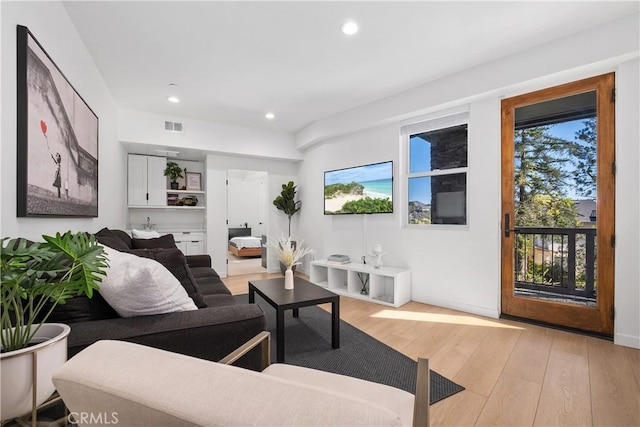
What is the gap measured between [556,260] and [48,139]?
4.25 meters

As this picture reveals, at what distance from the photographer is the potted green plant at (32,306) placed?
34.2 inches

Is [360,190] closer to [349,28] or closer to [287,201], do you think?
[287,201]

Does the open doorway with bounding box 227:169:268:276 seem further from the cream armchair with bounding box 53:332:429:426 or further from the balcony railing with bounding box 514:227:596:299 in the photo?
the cream armchair with bounding box 53:332:429:426

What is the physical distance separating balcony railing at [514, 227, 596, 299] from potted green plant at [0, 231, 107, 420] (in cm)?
350

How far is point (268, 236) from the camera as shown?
18.4 feet

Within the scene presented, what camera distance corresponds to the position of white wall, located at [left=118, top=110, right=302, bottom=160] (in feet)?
13.7

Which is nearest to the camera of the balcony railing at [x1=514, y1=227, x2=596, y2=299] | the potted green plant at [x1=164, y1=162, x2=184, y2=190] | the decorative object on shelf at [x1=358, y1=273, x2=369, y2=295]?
the balcony railing at [x1=514, y1=227, x2=596, y2=299]

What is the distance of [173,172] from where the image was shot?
507cm

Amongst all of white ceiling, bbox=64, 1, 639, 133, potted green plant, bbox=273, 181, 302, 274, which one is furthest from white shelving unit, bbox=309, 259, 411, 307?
white ceiling, bbox=64, 1, 639, 133

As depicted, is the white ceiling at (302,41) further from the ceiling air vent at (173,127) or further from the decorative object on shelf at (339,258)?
the decorative object on shelf at (339,258)

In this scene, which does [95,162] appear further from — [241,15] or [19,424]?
[19,424]

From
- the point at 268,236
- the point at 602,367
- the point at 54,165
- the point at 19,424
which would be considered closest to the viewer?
the point at 19,424

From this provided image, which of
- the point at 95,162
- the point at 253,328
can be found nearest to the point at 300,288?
the point at 253,328

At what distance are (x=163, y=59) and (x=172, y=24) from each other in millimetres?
625
